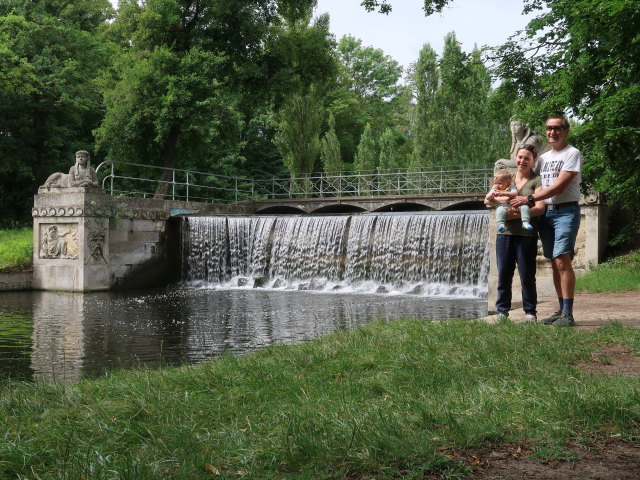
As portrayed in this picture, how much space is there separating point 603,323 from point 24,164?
24.1 meters

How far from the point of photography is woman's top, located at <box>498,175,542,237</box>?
18.7ft

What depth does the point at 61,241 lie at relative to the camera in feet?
54.5

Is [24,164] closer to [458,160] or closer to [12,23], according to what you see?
[12,23]

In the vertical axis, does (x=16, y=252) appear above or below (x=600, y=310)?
above

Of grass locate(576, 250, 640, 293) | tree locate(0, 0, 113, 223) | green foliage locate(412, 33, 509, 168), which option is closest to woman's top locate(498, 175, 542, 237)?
grass locate(576, 250, 640, 293)

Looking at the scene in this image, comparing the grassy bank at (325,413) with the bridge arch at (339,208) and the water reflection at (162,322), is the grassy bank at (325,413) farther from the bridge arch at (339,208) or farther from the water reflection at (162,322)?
the bridge arch at (339,208)

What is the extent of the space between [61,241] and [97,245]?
86 centimetres

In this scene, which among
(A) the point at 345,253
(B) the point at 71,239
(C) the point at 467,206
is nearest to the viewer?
(B) the point at 71,239

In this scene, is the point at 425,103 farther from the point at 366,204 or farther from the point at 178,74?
the point at 178,74

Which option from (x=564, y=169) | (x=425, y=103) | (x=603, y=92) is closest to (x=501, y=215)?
(x=564, y=169)

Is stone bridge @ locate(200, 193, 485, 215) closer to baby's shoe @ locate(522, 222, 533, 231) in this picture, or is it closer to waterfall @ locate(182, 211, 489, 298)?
waterfall @ locate(182, 211, 489, 298)

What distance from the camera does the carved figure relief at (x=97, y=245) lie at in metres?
16.5

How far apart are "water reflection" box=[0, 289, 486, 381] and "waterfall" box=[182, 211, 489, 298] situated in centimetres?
175

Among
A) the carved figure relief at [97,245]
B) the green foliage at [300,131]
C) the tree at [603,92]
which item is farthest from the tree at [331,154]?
the tree at [603,92]
